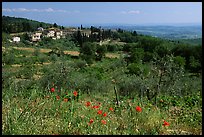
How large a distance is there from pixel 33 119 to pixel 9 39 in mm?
49926

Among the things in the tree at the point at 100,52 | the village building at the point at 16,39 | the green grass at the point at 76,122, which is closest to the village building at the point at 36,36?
the village building at the point at 16,39

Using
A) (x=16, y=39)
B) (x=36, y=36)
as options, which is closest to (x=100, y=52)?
(x=16, y=39)

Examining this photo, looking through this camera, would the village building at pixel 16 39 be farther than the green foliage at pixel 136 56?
Yes

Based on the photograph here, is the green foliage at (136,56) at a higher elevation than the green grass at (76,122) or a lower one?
lower

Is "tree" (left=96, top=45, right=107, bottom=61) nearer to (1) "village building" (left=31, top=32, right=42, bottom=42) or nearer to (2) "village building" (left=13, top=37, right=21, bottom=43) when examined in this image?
(2) "village building" (left=13, top=37, right=21, bottom=43)

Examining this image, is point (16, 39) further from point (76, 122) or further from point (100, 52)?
point (76, 122)

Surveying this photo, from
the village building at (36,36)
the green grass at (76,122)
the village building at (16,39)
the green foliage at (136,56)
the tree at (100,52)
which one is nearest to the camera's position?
A: the green grass at (76,122)

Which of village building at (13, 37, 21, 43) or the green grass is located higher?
the green grass

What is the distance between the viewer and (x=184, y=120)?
3203mm

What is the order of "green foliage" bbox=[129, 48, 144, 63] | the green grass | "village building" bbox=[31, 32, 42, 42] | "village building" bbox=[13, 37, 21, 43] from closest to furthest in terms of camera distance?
the green grass < "green foliage" bbox=[129, 48, 144, 63] < "village building" bbox=[13, 37, 21, 43] < "village building" bbox=[31, 32, 42, 42]

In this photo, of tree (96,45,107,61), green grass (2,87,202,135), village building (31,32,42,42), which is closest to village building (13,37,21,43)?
village building (31,32,42,42)

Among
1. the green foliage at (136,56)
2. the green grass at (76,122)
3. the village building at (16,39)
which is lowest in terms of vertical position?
the green foliage at (136,56)

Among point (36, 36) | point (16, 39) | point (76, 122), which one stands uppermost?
point (76, 122)

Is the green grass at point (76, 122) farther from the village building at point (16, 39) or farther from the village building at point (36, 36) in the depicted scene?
the village building at point (36, 36)
